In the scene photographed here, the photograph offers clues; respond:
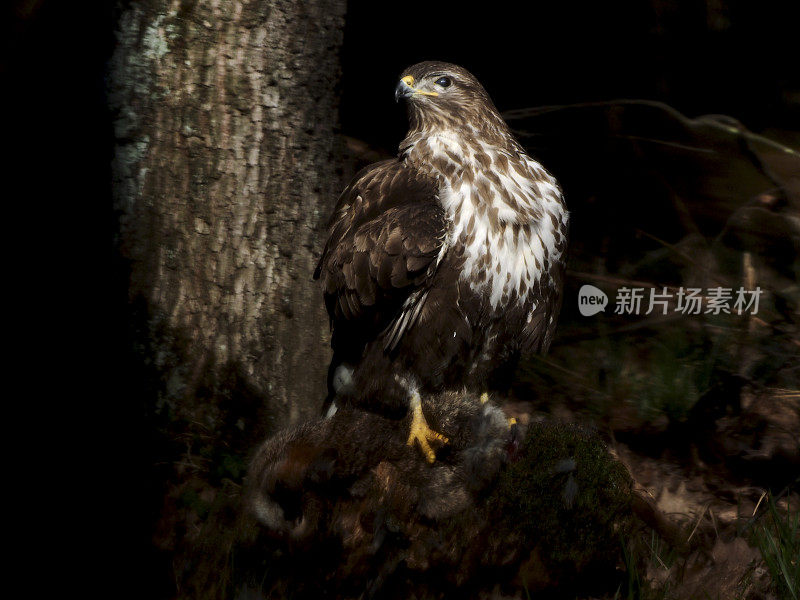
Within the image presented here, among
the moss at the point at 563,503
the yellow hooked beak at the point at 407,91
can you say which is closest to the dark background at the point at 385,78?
the yellow hooked beak at the point at 407,91

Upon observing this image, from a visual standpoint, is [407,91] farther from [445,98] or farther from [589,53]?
[589,53]

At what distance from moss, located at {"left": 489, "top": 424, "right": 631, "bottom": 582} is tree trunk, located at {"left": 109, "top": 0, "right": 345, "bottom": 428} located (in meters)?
1.11

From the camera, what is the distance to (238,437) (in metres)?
2.91

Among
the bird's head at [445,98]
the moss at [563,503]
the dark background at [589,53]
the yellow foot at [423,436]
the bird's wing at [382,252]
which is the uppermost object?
the dark background at [589,53]

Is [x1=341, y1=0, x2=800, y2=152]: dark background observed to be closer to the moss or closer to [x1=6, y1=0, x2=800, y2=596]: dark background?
[x1=6, y1=0, x2=800, y2=596]: dark background

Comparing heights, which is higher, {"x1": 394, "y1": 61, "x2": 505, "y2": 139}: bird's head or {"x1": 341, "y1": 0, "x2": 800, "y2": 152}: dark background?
{"x1": 341, "y1": 0, "x2": 800, "y2": 152}: dark background

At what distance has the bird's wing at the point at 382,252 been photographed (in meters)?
2.52

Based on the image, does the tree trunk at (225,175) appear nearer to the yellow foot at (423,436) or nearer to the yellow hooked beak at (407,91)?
the yellow hooked beak at (407,91)

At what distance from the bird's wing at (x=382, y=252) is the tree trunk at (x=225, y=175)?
20cm

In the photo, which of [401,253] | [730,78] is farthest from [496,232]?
[730,78]

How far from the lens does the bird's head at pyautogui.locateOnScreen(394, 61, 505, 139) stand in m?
2.70

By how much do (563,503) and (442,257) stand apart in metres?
0.86

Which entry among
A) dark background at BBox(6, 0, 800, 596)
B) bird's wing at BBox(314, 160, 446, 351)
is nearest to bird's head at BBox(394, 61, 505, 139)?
bird's wing at BBox(314, 160, 446, 351)

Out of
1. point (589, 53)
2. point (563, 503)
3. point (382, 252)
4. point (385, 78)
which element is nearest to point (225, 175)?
point (382, 252)
